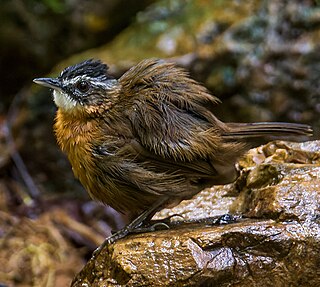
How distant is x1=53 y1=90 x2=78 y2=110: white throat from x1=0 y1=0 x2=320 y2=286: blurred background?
9.02ft

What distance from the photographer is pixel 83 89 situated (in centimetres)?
457

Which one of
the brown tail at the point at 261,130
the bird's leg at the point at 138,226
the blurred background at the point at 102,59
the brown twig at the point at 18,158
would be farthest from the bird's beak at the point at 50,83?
the brown twig at the point at 18,158

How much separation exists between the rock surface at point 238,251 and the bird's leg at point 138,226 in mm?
135

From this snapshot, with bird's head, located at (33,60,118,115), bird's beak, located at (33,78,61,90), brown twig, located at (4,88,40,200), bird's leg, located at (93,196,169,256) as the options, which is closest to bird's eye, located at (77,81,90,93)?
bird's head, located at (33,60,118,115)

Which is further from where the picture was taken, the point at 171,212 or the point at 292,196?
the point at 171,212

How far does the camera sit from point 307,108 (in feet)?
24.1

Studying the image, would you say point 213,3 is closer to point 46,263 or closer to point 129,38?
point 129,38

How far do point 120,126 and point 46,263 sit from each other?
3.19 meters

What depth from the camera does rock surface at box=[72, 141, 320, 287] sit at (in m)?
3.50

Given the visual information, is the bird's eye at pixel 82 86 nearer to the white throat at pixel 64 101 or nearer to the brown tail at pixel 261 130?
the white throat at pixel 64 101

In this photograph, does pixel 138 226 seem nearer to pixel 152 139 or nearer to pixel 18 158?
pixel 152 139

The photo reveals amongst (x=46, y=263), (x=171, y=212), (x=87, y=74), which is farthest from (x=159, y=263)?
(x=46, y=263)

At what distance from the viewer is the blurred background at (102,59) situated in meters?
Answer: 7.30

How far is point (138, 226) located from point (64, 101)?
1.03 meters
